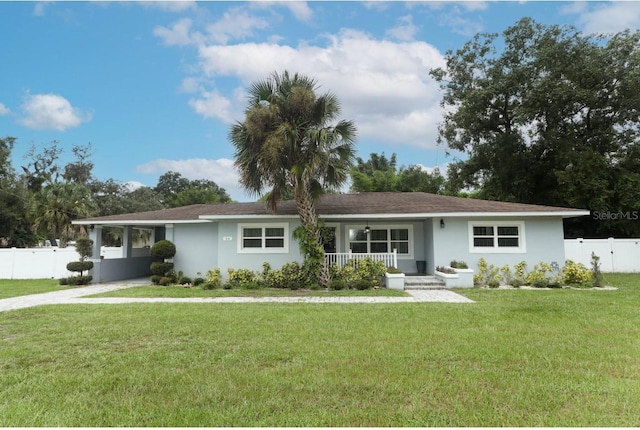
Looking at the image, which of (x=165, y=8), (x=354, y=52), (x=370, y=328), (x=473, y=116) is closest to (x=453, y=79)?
(x=473, y=116)

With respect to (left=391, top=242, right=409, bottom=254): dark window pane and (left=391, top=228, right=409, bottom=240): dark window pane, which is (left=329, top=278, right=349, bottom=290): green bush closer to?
(left=391, top=242, right=409, bottom=254): dark window pane

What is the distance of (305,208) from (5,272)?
15045mm

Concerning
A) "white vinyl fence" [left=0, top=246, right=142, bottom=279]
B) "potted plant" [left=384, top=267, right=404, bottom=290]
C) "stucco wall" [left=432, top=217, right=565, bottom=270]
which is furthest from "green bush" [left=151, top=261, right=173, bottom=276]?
"stucco wall" [left=432, top=217, right=565, bottom=270]

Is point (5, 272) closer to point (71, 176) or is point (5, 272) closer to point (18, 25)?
point (18, 25)

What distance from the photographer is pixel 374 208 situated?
14.9m

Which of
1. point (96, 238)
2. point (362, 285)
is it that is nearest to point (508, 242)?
point (362, 285)

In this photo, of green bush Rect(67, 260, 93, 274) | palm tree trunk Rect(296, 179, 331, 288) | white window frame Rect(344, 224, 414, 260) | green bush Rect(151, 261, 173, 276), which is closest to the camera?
palm tree trunk Rect(296, 179, 331, 288)

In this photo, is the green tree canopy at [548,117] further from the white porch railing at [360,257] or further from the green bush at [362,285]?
the green bush at [362,285]

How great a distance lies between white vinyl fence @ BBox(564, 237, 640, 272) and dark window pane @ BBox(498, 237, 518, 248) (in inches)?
205

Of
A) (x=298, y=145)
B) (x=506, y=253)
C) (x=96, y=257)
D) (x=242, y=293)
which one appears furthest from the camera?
(x=96, y=257)

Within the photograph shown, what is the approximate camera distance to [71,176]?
40125 mm

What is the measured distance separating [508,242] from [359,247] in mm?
5742

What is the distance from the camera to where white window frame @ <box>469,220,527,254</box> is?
14.0 meters

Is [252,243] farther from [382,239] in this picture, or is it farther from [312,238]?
[382,239]
